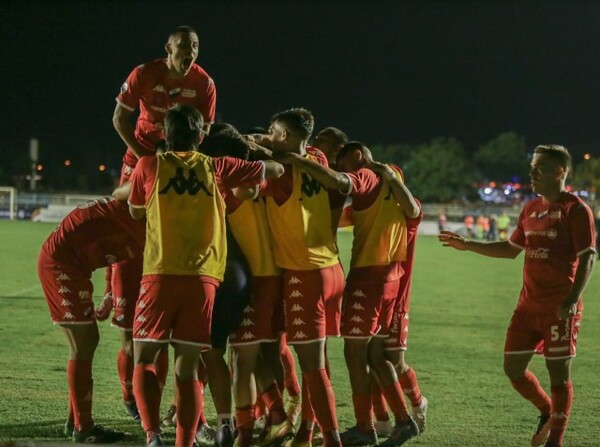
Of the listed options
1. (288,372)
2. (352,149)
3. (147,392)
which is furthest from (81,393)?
(352,149)

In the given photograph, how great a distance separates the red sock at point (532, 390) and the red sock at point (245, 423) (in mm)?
1948

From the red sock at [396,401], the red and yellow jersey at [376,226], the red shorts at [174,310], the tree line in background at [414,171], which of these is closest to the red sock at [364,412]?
the red sock at [396,401]

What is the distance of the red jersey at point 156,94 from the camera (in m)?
7.09

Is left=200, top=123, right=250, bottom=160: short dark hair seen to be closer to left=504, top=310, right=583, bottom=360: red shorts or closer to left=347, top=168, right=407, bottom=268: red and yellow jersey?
left=347, top=168, right=407, bottom=268: red and yellow jersey

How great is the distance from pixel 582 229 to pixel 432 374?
3.68m

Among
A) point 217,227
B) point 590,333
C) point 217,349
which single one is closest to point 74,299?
point 217,349

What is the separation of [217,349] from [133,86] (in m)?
2.17

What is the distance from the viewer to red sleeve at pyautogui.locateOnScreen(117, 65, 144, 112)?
706 cm

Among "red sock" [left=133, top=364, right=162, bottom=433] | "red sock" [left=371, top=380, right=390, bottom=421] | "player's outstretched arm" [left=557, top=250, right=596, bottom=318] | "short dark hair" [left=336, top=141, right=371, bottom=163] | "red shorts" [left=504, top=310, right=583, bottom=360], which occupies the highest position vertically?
"short dark hair" [left=336, top=141, right=371, bottom=163]

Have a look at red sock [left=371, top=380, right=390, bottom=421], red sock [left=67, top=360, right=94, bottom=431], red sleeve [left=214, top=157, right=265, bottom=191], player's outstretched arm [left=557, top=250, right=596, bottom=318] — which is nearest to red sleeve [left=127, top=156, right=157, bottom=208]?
red sleeve [left=214, top=157, right=265, bottom=191]

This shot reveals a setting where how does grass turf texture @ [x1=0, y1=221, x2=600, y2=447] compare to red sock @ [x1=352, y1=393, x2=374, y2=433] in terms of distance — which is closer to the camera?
red sock @ [x1=352, y1=393, x2=374, y2=433]

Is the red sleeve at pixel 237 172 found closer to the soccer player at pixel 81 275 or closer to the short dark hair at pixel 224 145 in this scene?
the short dark hair at pixel 224 145

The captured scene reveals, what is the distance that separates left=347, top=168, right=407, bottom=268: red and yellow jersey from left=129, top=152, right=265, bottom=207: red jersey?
1.03 metres

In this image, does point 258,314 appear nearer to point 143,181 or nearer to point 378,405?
point 143,181
